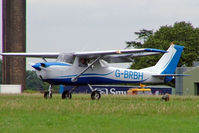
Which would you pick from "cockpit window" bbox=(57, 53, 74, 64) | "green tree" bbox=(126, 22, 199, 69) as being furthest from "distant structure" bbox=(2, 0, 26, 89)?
"cockpit window" bbox=(57, 53, 74, 64)

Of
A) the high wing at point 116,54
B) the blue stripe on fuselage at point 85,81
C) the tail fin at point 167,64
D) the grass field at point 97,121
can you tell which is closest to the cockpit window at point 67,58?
the high wing at point 116,54

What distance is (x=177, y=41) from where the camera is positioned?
82.7 metres

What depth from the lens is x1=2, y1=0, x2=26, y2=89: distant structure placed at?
78.7 m

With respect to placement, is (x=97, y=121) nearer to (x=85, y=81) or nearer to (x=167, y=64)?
(x=85, y=81)

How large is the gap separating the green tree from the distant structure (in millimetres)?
20795

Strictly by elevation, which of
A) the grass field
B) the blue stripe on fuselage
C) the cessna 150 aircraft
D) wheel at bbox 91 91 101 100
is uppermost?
the cessna 150 aircraft

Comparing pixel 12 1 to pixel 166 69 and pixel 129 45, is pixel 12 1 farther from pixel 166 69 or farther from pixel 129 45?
pixel 166 69

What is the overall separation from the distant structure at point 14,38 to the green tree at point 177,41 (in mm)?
20795

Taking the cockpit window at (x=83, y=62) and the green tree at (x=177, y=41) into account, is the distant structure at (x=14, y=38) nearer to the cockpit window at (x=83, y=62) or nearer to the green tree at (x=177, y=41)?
the green tree at (x=177, y=41)

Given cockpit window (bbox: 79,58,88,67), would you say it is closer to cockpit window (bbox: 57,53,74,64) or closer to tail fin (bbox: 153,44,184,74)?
cockpit window (bbox: 57,53,74,64)

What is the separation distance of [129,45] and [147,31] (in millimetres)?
8119

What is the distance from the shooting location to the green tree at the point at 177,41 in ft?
268

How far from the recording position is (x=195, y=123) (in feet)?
40.7

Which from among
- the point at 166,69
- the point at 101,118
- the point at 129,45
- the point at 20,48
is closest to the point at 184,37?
the point at 129,45
